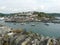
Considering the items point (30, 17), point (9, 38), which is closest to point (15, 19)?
point (30, 17)

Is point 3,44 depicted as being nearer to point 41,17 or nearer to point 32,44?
point 32,44

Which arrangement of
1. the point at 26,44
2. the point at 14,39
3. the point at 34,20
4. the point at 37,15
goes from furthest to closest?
1. the point at 37,15
2. the point at 34,20
3. the point at 14,39
4. the point at 26,44

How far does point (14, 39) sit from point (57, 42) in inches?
152

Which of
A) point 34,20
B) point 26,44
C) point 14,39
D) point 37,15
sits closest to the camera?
point 26,44

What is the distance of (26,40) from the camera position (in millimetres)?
17000

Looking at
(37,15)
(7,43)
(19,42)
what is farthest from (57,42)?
(37,15)

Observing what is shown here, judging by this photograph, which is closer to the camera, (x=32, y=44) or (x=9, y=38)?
(x=32, y=44)

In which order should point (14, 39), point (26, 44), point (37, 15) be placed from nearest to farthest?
1. point (26, 44)
2. point (14, 39)
3. point (37, 15)

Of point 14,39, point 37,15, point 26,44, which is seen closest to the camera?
point 26,44

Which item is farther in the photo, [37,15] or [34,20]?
[37,15]

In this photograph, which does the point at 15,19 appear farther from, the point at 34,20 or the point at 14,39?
the point at 14,39

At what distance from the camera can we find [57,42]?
17.0 metres

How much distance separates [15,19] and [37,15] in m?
18.3

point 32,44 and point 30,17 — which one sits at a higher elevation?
point 32,44
